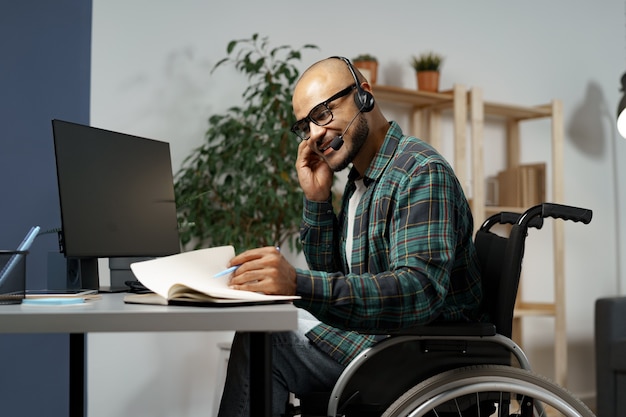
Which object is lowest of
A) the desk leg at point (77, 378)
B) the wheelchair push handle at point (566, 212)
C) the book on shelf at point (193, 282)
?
the desk leg at point (77, 378)

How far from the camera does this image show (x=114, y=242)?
1.70 meters

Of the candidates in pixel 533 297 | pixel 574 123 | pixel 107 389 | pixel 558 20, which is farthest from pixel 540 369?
pixel 107 389

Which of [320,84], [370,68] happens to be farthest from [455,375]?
[370,68]

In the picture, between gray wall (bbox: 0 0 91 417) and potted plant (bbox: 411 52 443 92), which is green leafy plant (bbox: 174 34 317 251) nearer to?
gray wall (bbox: 0 0 91 417)

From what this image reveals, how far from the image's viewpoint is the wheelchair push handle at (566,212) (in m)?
1.58

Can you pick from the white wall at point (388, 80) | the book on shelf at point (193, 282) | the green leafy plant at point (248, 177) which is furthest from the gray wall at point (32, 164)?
the book on shelf at point (193, 282)

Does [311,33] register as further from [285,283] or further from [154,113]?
[285,283]

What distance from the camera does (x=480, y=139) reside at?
385cm

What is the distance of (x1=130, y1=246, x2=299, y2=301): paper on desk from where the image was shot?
1069 mm

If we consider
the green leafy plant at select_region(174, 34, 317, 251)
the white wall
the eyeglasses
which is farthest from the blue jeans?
the white wall

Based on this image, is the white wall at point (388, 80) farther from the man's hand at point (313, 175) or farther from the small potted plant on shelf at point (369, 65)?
the man's hand at point (313, 175)

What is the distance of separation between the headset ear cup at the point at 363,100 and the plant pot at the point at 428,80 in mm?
2153

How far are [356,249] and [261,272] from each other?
0.54 metres

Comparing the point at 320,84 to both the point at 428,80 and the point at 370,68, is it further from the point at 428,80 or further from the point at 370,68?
the point at 428,80
